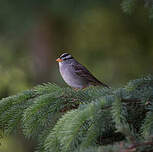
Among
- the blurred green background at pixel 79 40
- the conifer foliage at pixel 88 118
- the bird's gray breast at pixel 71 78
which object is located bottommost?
the conifer foliage at pixel 88 118

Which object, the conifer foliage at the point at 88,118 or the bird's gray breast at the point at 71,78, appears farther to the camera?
the bird's gray breast at the point at 71,78

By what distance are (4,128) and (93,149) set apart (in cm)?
100

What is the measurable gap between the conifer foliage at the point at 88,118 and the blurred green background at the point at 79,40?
3057 mm

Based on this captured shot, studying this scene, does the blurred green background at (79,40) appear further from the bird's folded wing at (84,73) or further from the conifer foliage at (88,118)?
the conifer foliage at (88,118)

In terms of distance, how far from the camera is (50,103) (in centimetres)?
220

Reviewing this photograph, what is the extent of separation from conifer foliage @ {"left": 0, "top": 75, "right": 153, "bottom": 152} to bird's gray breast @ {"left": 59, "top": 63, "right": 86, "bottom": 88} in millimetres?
2306

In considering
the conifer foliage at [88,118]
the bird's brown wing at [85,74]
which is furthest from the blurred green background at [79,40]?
the conifer foliage at [88,118]

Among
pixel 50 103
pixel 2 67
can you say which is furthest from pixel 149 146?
pixel 2 67

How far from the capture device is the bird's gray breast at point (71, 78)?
4.88 m

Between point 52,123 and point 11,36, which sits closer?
point 52,123

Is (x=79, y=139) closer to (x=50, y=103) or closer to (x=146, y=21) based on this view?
(x=50, y=103)

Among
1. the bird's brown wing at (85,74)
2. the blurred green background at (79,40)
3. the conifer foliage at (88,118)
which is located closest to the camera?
the conifer foliage at (88,118)

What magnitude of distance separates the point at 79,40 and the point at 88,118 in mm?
4829

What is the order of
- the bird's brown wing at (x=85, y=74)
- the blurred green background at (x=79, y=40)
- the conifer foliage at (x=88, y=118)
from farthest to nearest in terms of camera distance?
the blurred green background at (x=79, y=40), the bird's brown wing at (x=85, y=74), the conifer foliage at (x=88, y=118)
